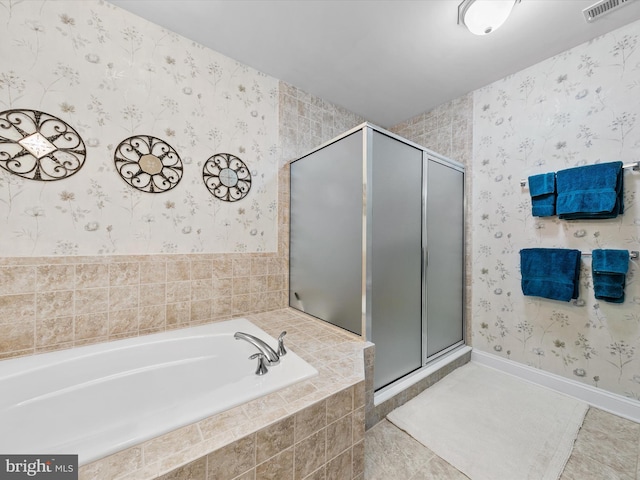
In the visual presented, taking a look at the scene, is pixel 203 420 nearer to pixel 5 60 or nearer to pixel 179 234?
pixel 179 234

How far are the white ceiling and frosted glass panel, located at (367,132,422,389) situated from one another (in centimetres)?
68

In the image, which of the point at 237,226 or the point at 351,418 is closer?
the point at 351,418

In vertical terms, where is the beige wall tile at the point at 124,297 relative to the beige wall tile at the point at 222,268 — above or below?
below

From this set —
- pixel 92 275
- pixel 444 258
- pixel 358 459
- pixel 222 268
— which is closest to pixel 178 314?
pixel 222 268

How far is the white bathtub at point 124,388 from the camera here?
0.88 metres

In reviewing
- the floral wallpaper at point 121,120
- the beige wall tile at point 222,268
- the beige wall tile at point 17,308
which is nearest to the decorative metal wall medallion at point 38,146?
the floral wallpaper at point 121,120

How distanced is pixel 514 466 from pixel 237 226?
2.06 metres

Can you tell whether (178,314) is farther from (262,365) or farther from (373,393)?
(373,393)

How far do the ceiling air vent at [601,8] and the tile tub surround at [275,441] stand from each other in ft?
7.66

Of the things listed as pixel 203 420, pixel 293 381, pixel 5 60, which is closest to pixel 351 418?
pixel 293 381

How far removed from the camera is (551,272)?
1.69m

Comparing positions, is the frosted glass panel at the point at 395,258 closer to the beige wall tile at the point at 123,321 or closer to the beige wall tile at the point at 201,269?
the beige wall tile at the point at 201,269

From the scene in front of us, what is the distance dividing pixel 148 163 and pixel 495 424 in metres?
2.57

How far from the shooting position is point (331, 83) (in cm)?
210
